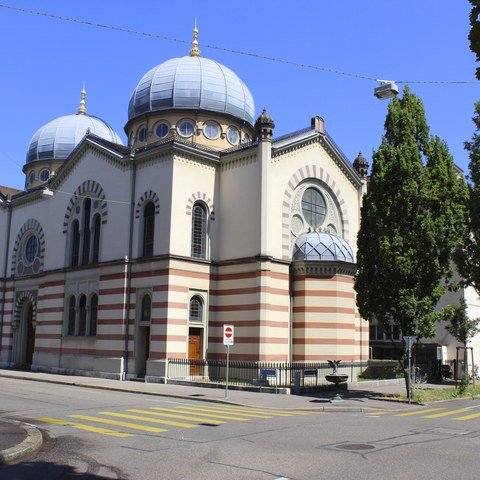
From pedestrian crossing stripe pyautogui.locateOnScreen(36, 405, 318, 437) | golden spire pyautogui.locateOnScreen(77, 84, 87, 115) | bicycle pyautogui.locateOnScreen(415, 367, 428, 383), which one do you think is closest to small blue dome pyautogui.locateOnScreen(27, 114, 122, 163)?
golden spire pyautogui.locateOnScreen(77, 84, 87, 115)

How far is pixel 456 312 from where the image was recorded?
28.3 metres

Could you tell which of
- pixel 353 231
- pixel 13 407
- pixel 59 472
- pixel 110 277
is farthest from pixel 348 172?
pixel 59 472

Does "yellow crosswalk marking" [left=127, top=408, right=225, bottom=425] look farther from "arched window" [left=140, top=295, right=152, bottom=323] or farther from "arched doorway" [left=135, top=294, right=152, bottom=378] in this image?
"arched window" [left=140, top=295, right=152, bottom=323]

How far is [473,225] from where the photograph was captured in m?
27.2

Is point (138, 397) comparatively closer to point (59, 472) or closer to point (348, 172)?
point (59, 472)

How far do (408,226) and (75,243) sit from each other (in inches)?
789

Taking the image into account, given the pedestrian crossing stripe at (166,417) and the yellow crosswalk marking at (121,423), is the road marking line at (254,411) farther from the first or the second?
the yellow crosswalk marking at (121,423)

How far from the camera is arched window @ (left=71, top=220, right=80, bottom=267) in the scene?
33969mm

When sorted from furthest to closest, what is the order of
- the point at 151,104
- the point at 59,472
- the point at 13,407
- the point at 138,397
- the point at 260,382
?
the point at 151,104 < the point at 260,382 < the point at 138,397 < the point at 13,407 < the point at 59,472

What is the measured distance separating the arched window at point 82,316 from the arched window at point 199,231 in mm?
7680

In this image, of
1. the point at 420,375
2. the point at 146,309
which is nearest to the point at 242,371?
the point at 146,309

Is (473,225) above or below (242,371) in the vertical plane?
above

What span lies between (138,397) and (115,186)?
13845 mm

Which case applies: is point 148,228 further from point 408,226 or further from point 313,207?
point 408,226
